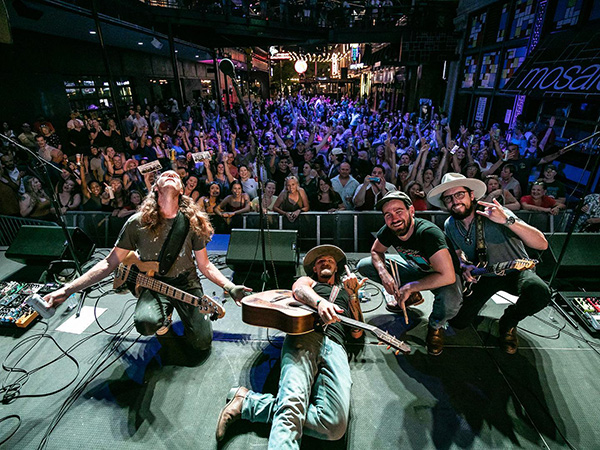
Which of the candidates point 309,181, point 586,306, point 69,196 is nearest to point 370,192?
point 309,181

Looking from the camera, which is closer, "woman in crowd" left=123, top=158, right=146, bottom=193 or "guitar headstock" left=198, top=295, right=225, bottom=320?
"guitar headstock" left=198, top=295, right=225, bottom=320

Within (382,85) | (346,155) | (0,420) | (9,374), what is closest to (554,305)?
(346,155)

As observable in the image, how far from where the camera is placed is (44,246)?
4.62m

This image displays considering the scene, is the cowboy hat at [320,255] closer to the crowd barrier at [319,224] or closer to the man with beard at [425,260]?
the man with beard at [425,260]

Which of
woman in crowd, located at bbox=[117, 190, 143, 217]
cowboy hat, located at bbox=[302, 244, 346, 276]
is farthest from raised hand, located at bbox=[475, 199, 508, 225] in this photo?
woman in crowd, located at bbox=[117, 190, 143, 217]

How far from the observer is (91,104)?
468 inches

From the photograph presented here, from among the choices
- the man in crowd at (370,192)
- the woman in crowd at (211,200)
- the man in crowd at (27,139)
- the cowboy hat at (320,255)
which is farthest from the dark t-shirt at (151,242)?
the man in crowd at (27,139)

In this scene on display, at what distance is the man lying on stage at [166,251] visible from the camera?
3033 mm

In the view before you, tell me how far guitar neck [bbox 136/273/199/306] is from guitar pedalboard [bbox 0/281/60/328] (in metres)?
1.55

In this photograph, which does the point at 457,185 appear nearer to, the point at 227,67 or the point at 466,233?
the point at 466,233

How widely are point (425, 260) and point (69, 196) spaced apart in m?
6.23

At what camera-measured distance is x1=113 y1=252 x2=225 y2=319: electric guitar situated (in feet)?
9.65

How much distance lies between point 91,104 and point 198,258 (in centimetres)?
1232

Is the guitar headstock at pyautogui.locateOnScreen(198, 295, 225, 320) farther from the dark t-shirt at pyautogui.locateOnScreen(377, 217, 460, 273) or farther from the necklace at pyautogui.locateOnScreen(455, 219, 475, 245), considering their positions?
the necklace at pyautogui.locateOnScreen(455, 219, 475, 245)
